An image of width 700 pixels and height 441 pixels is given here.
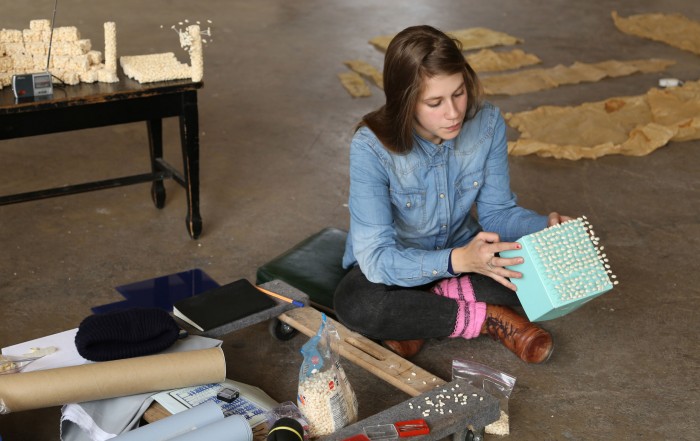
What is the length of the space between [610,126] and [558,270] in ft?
8.84

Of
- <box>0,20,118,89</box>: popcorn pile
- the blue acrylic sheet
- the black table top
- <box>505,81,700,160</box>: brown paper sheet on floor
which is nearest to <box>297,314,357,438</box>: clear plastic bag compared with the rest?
the blue acrylic sheet

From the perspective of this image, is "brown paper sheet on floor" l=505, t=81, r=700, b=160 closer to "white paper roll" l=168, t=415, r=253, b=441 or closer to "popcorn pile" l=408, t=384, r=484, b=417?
"popcorn pile" l=408, t=384, r=484, b=417

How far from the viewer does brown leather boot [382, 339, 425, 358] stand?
9.07 feet

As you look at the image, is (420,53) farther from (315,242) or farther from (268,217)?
(268,217)

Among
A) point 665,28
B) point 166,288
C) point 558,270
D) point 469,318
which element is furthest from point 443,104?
point 665,28

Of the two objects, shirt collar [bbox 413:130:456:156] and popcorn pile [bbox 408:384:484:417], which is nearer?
popcorn pile [bbox 408:384:484:417]

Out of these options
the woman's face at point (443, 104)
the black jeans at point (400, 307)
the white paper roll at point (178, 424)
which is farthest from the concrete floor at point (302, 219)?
the woman's face at point (443, 104)

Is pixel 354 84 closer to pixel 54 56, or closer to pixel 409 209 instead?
pixel 54 56

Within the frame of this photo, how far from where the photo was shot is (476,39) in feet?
21.3

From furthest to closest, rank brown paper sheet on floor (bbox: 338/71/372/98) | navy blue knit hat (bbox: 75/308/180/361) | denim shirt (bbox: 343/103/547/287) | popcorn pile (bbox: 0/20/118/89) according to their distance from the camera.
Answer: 1. brown paper sheet on floor (bbox: 338/71/372/98)
2. popcorn pile (bbox: 0/20/118/89)
3. denim shirt (bbox: 343/103/547/287)
4. navy blue knit hat (bbox: 75/308/180/361)

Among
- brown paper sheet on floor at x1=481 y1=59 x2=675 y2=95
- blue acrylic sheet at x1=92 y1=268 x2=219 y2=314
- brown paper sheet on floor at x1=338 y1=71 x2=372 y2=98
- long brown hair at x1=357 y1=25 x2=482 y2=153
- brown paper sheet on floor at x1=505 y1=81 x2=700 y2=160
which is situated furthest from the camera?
brown paper sheet on floor at x1=481 y1=59 x2=675 y2=95

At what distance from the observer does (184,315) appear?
2.63 metres

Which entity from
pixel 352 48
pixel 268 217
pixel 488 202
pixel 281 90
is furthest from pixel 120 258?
pixel 352 48

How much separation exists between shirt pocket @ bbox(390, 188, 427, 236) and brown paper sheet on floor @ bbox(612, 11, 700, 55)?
4.35 metres
